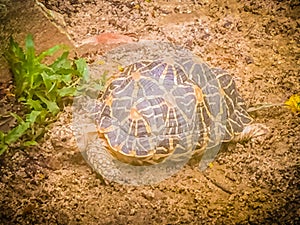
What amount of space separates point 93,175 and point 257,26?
2.06 meters

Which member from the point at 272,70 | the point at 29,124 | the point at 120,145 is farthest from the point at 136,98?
the point at 272,70

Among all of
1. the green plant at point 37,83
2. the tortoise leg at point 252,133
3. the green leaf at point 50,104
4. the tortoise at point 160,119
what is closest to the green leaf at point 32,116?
the green plant at point 37,83

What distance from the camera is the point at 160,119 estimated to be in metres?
2.78

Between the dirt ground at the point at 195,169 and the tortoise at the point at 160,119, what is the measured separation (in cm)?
12

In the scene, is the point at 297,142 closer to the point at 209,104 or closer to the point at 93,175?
the point at 209,104

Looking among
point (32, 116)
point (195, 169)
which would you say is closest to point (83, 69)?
point (32, 116)

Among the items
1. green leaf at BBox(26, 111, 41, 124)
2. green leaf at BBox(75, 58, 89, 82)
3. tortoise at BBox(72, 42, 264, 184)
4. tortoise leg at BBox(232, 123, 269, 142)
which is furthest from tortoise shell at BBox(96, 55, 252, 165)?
green leaf at BBox(26, 111, 41, 124)

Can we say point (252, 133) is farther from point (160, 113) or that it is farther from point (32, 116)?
point (32, 116)

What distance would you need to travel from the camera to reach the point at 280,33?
385 cm

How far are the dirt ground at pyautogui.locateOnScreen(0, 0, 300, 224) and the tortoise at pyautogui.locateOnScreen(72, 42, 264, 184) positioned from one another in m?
0.12

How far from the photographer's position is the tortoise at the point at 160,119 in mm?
2789

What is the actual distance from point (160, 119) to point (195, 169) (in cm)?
44

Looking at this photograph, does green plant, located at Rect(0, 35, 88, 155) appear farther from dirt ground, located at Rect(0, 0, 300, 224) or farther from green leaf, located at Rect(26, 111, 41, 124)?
dirt ground, located at Rect(0, 0, 300, 224)

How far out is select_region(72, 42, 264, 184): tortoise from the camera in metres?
2.79
